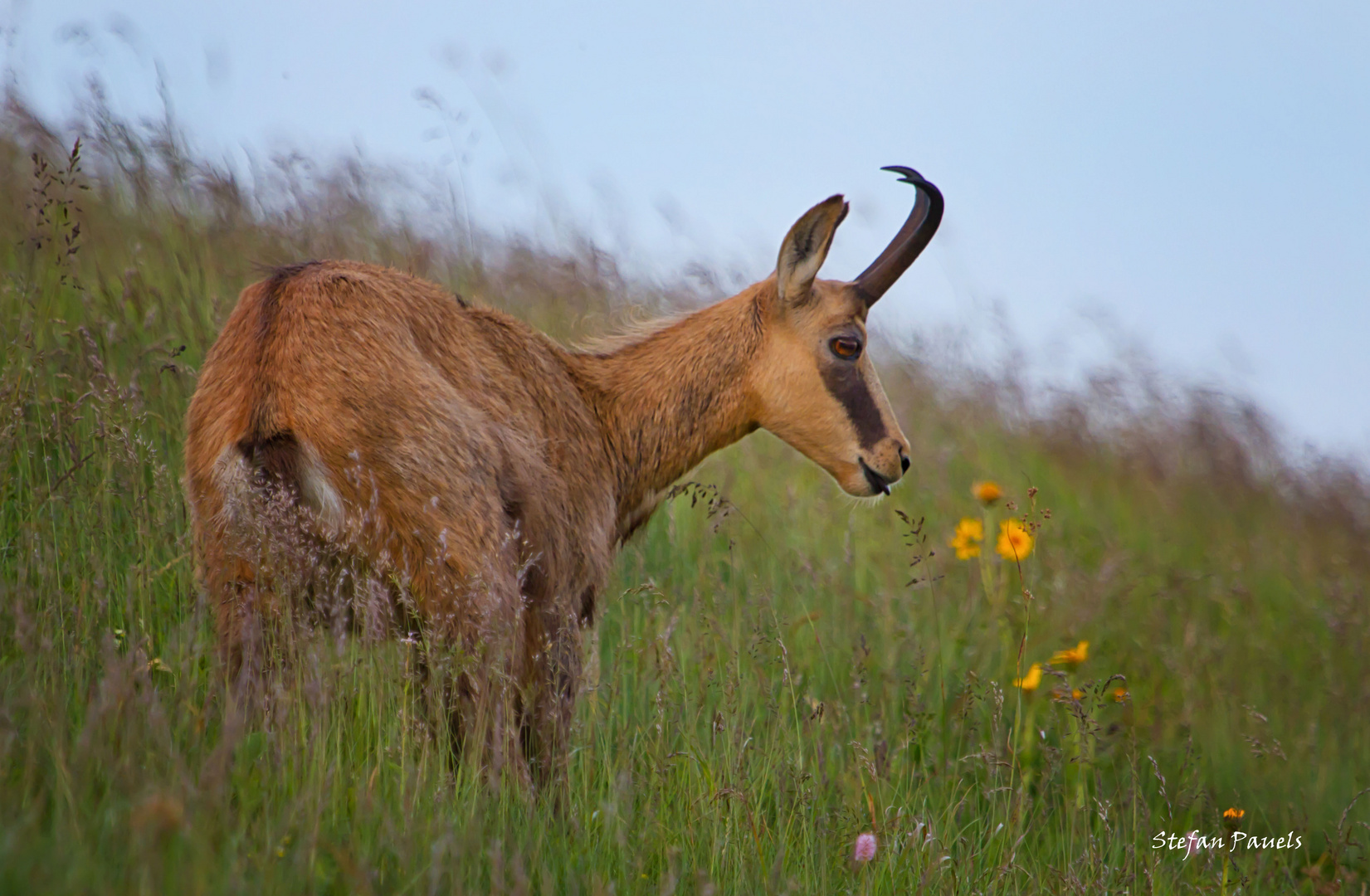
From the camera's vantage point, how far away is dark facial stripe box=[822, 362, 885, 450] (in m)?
4.77

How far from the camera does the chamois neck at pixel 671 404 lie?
4789 mm

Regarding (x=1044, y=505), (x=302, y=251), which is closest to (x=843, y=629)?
(x=1044, y=505)

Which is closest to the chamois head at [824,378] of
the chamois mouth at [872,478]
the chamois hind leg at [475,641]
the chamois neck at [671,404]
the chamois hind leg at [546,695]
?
the chamois mouth at [872,478]

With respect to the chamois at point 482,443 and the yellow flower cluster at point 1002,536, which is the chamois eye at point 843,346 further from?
the yellow flower cluster at point 1002,536

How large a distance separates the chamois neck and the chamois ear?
0.58ft

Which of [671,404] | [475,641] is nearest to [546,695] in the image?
[475,641]

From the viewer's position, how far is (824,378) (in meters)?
4.79

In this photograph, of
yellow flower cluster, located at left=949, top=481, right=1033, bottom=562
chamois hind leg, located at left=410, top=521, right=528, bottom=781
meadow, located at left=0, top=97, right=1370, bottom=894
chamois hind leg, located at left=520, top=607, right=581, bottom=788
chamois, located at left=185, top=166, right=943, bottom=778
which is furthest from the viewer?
yellow flower cluster, located at left=949, top=481, right=1033, bottom=562

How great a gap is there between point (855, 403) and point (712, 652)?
1330 mm

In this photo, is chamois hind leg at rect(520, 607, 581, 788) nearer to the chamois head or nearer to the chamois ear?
the chamois head

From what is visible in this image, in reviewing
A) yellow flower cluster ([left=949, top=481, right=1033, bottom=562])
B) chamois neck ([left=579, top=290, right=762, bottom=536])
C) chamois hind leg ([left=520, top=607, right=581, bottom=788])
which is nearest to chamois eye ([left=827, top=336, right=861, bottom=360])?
chamois neck ([left=579, top=290, right=762, bottom=536])

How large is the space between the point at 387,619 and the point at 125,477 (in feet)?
5.07

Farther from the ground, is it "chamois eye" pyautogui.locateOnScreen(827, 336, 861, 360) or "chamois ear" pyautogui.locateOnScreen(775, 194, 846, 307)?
"chamois ear" pyautogui.locateOnScreen(775, 194, 846, 307)

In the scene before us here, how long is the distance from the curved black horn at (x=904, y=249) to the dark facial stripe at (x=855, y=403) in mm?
440
